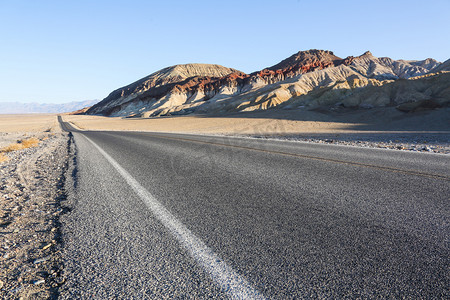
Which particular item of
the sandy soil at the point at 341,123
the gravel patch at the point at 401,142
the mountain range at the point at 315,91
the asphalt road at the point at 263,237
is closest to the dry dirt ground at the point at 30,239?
the asphalt road at the point at 263,237

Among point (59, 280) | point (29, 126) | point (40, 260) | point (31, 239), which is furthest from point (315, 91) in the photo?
point (59, 280)

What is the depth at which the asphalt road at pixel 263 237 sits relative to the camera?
226cm

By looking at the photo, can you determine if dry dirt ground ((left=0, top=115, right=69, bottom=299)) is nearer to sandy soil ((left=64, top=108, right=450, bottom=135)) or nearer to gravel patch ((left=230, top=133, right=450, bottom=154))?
gravel patch ((left=230, top=133, right=450, bottom=154))

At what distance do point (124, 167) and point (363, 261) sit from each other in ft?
22.3

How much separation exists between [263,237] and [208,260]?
72 centimetres

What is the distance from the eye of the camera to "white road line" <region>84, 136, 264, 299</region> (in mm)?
2170

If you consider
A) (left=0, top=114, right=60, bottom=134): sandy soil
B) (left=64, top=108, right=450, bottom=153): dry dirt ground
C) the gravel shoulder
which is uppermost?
(left=0, top=114, right=60, bottom=134): sandy soil

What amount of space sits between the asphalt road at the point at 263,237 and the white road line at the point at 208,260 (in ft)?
0.03

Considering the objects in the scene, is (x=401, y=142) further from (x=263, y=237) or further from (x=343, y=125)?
(x=343, y=125)

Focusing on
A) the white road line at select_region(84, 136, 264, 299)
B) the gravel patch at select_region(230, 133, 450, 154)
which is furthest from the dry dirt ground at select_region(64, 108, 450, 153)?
the white road line at select_region(84, 136, 264, 299)

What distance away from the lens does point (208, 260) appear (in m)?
2.65

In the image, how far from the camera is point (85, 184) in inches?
242

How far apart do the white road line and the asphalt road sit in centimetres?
1

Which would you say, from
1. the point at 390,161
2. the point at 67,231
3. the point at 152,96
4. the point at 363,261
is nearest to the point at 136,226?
the point at 67,231
